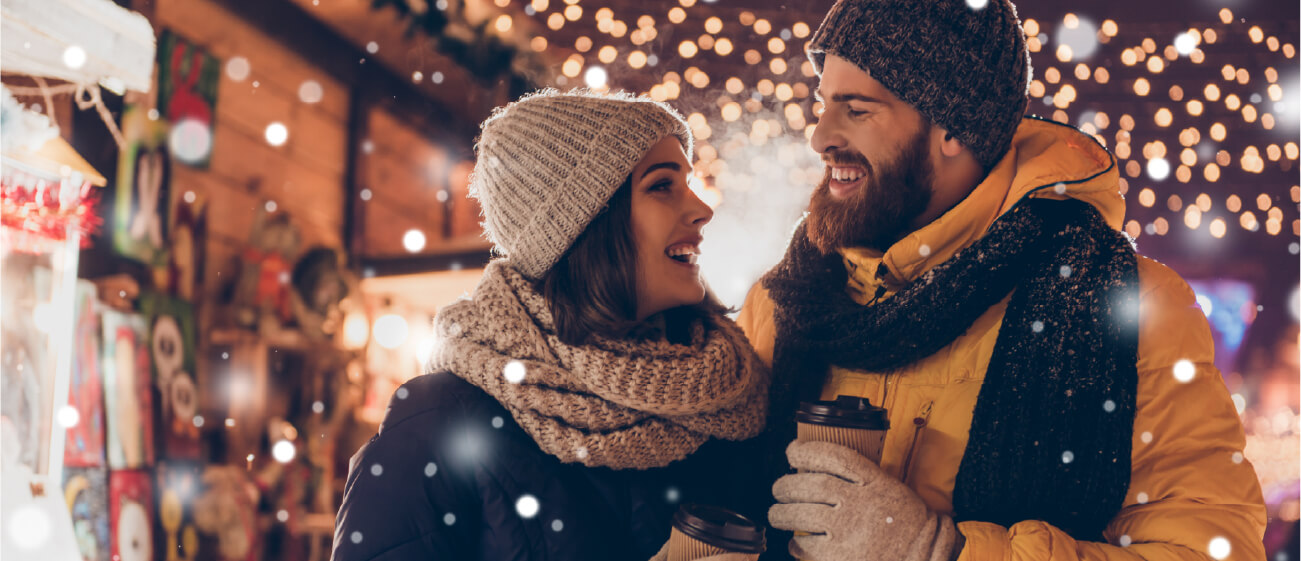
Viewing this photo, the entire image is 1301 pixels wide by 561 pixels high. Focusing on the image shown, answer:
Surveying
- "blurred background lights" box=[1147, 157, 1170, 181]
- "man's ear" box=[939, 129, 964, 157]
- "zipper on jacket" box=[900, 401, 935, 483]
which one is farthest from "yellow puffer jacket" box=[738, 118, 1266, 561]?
"blurred background lights" box=[1147, 157, 1170, 181]

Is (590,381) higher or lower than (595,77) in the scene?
lower

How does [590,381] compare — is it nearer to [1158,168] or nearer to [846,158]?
[846,158]

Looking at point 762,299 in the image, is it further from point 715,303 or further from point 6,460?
point 6,460

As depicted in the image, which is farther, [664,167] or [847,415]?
[664,167]

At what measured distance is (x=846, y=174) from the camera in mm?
1745

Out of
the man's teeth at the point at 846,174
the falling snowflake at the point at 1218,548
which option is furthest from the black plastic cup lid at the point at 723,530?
the man's teeth at the point at 846,174

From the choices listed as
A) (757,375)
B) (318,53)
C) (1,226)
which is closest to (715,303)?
(757,375)

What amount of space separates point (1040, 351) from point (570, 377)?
0.80m

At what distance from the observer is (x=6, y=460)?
2334 mm

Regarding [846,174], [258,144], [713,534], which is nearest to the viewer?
[713,534]

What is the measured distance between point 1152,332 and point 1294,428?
19.2 ft

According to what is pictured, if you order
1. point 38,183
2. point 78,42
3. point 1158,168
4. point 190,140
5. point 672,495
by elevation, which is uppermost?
point 1158,168

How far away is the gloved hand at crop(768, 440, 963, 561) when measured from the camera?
1110 mm

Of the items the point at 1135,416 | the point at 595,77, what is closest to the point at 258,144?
→ the point at 595,77
